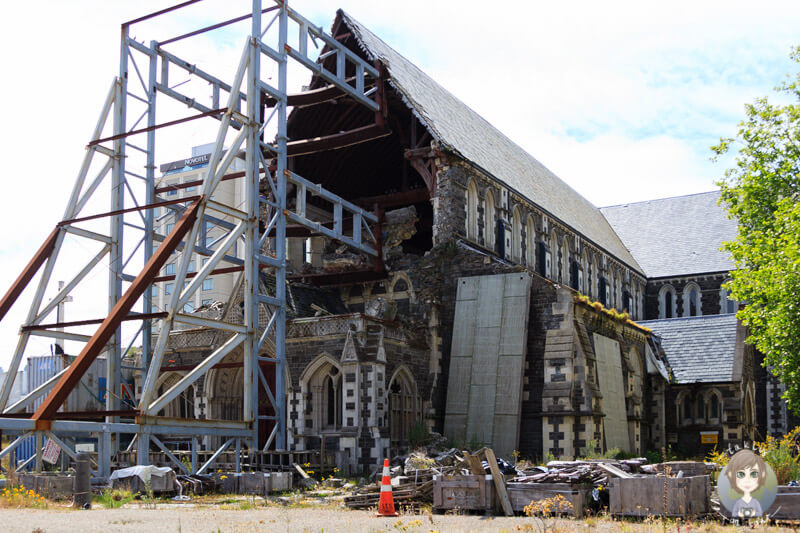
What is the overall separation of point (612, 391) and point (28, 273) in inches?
714

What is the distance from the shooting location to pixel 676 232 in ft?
174

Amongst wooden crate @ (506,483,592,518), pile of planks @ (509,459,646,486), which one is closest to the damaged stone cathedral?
pile of planks @ (509,459,646,486)

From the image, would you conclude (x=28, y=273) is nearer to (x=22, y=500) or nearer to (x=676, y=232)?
(x=22, y=500)

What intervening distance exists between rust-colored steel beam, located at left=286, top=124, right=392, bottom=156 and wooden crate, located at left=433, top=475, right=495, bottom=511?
54.0ft

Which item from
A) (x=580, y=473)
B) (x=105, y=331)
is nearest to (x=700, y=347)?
(x=580, y=473)

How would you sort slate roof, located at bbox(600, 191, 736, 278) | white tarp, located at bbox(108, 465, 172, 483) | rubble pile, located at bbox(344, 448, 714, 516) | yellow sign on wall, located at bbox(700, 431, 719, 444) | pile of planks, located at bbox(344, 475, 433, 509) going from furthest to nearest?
1. slate roof, located at bbox(600, 191, 736, 278)
2. yellow sign on wall, located at bbox(700, 431, 719, 444)
3. white tarp, located at bbox(108, 465, 172, 483)
4. pile of planks, located at bbox(344, 475, 433, 509)
5. rubble pile, located at bbox(344, 448, 714, 516)

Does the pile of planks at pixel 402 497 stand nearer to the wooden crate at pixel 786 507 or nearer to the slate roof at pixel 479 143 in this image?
the wooden crate at pixel 786 507

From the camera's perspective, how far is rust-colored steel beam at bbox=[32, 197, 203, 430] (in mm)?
17547

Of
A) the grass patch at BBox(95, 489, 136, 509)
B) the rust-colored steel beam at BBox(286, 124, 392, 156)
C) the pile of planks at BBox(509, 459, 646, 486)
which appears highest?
the rust-colored steel beam at BBox(286, 124, 392, 156)

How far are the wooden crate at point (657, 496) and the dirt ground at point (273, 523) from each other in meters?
0.54

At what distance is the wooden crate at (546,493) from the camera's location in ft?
45.5

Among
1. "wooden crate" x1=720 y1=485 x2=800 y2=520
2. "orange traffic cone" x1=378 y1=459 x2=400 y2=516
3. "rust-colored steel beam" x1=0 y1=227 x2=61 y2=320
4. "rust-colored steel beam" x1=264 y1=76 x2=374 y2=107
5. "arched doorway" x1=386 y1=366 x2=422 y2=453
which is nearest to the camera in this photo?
"wooden crate" x1=720 y1=485 x2=800 y2=520

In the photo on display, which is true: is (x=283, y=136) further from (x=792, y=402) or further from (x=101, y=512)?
(x=792, y=402)

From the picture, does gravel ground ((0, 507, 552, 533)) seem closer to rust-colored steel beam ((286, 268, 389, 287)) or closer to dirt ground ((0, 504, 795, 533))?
dirt ground ((0, 504, 795, 533))
